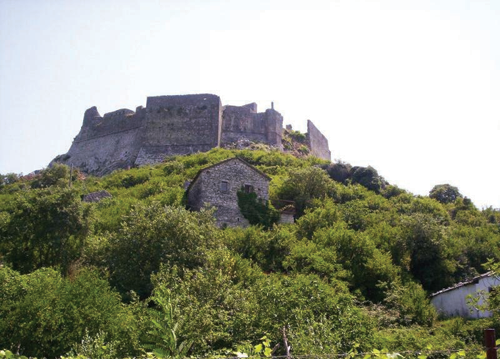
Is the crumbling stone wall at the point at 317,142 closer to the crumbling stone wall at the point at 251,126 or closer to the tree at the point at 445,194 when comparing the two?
the crumbling stone wall at the point at 251,126

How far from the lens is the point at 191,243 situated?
24.6 metres

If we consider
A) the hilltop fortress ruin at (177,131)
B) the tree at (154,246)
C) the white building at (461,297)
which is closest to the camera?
the tree at (154,246)

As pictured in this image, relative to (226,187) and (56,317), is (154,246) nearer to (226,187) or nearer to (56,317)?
(56,317)

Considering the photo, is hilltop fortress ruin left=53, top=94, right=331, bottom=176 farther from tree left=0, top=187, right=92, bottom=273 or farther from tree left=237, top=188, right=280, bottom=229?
tree left=0, top=187, right=92, bottom=273

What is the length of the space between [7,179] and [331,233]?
126 feet

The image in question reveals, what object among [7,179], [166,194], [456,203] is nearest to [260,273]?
[166,194]

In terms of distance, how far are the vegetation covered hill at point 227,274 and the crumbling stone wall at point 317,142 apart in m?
26.2

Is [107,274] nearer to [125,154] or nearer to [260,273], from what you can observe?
[260,273]

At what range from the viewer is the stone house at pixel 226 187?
34.6 meters

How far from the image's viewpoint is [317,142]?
72.6m

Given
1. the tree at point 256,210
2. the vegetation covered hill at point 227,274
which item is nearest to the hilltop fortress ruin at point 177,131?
the vegetation covered hill at point 227,274

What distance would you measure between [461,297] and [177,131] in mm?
42354

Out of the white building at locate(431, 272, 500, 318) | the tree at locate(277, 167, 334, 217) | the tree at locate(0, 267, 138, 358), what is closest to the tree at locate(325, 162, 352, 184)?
the tree at locate(277, 167, 334, 217)

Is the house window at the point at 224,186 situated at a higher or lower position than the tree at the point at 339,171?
lower
